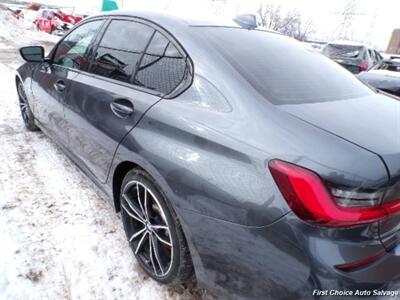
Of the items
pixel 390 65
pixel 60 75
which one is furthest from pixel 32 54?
pixel 390 65

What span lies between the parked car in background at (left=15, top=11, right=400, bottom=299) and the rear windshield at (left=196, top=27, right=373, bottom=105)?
12 mm

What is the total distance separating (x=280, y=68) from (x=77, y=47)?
2.00m

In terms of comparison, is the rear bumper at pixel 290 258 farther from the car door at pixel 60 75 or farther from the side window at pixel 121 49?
the car door at pixel 60 75

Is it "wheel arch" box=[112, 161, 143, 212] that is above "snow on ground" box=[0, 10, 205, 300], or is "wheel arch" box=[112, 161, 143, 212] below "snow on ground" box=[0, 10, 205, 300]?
above

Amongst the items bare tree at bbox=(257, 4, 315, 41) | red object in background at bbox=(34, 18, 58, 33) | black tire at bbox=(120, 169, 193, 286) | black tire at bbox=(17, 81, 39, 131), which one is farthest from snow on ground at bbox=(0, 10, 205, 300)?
bare tree at bbox=(257, 4, 315, 41)

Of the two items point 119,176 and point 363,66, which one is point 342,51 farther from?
point 119,176

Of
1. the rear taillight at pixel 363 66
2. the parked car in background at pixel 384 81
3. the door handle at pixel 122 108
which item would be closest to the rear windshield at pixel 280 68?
the door handle at pixel 122 108

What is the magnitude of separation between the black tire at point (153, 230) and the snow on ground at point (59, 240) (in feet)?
0.41

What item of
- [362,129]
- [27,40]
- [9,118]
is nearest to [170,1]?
[27,40]

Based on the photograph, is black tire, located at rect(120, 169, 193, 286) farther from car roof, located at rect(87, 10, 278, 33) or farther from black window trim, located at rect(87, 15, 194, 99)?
car roof, located at rect(87, 10, 278, 33)

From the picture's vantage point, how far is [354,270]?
1.29 meters

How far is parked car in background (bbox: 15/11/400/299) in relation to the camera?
128 cm

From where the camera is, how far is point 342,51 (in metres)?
9.88

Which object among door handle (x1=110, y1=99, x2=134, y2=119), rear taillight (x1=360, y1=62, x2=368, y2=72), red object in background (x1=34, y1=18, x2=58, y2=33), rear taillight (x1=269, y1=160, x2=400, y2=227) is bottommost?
red object in background (x1=34, y1=18, x2=58, y2=33)
